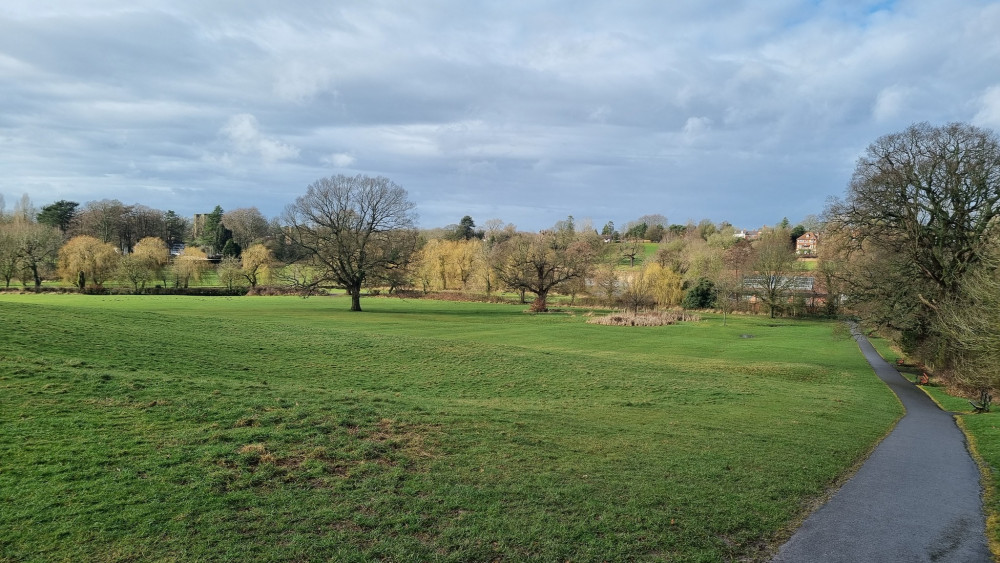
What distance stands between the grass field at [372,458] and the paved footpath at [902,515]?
54 centimetres

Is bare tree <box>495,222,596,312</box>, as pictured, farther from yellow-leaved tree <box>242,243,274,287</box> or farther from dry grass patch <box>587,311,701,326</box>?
yellow-leaved tree <box>242,243,274,287</box>

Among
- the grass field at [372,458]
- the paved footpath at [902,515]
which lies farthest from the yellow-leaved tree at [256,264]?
the paved footpath at [902,515]

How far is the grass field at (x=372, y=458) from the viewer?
271 inches

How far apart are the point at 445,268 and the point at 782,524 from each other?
93456 millimetres

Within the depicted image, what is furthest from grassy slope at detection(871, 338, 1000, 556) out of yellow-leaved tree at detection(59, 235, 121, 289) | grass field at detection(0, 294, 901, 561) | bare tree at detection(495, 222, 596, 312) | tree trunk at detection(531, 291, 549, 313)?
yellow-leaved tree at detection(59, 235, 121, 289)

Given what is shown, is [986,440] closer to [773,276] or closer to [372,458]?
[372,458]

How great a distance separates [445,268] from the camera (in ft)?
330

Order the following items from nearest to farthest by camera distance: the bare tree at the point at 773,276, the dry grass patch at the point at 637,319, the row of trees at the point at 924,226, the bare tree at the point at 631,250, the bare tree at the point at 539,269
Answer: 1. the row of trees at the point at 924,226
2. the dry grass patch at the point at 637,319
3. the bare tree at the point at 539,269
4. the bare tree at the point at 773,276
5. the bare tree at the point at 631,250

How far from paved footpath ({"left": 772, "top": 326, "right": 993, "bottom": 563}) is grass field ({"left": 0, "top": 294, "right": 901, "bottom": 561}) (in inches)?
21.3

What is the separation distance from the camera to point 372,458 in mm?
9828

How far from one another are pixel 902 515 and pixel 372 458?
9436 millimetres

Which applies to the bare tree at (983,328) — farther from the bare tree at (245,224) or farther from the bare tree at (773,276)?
the bare tree at (245,224)

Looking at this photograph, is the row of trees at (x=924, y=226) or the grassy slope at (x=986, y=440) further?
the row of trees at (x=924, y=226)

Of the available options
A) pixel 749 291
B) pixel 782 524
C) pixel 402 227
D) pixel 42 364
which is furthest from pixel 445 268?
pixel 782 524
